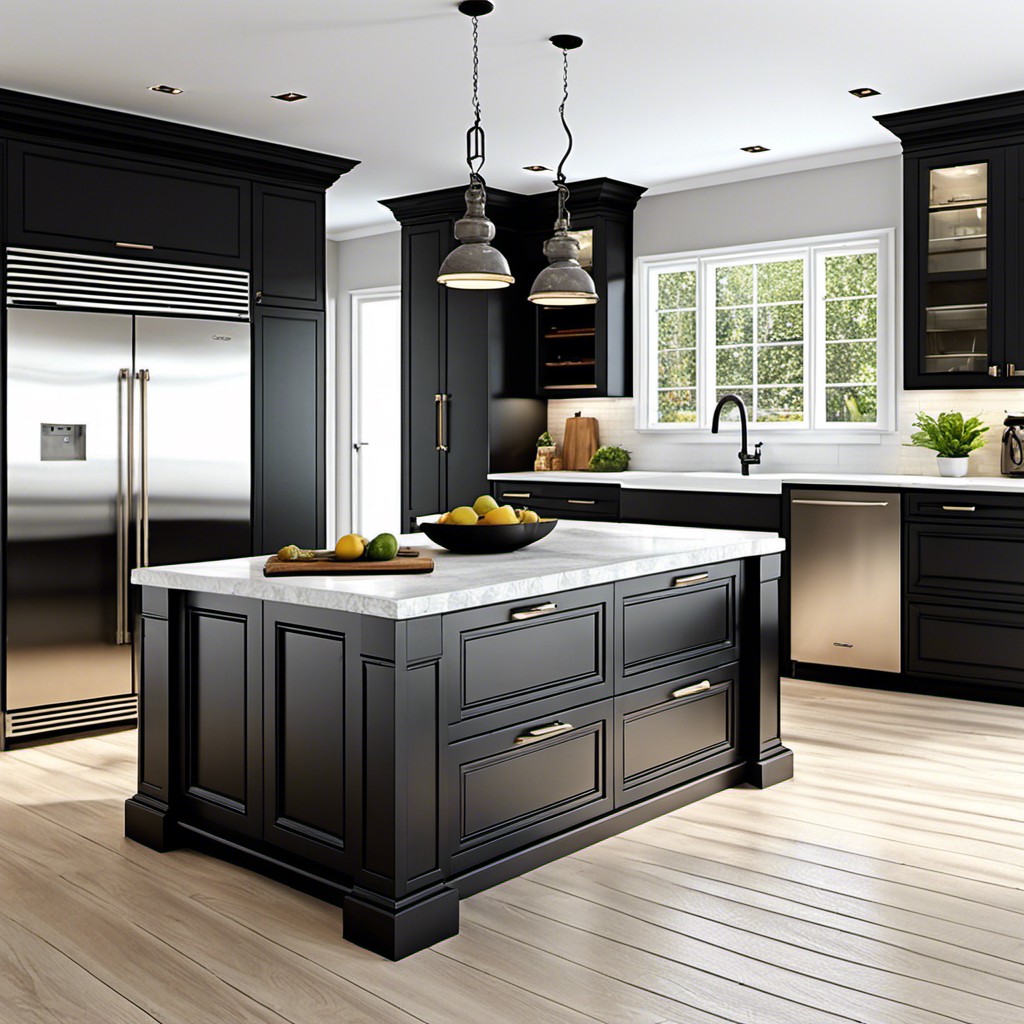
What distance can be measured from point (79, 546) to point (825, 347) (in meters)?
4.10

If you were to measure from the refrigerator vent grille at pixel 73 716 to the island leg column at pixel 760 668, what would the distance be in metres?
2.83

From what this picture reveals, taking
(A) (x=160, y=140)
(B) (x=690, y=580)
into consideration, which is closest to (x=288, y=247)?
(A) (x=160, y=140)

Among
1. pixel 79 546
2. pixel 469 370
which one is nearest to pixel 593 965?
pixel 79 546

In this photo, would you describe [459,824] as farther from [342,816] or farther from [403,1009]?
[403,1009]

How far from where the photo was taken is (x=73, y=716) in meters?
5.11

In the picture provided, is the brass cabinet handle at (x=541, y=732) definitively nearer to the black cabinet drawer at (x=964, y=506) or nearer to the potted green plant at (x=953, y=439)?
the black cabinet drawer at (x=964, y=506)

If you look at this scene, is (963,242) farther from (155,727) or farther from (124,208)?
(155,727)

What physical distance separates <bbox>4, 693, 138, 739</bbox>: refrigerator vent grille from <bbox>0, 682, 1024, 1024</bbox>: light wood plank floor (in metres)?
0.95

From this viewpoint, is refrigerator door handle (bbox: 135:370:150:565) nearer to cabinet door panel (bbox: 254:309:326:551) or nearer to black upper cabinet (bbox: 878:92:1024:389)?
cabinet door panel (bbox: 254:309:326:551)

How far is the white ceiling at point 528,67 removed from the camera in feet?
13.9

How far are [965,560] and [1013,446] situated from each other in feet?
2.43

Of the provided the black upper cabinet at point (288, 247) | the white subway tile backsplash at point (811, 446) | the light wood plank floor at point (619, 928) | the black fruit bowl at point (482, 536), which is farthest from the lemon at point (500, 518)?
the white subway tile backsplash at point (811, 446)

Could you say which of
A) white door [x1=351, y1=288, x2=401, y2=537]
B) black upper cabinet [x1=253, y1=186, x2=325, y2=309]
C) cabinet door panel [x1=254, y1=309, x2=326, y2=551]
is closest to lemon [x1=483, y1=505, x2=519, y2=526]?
cabinet door panel [x1=254, y1=309, x2=326, y2=551]

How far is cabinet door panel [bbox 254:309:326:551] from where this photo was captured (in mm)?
5949
